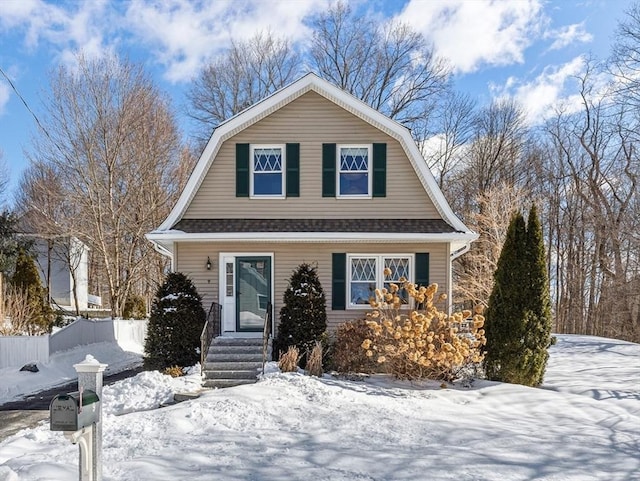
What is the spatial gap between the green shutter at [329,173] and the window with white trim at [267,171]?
1.00m

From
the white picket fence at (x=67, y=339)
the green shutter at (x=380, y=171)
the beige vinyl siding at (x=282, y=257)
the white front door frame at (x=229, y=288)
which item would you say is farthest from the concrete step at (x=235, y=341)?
the white picket fence at (x=67, y=339)

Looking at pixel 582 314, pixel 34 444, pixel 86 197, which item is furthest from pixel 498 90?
pixel 34 444

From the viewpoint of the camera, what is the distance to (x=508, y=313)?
325 inches

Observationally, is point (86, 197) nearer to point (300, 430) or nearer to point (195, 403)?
point (195, 403)

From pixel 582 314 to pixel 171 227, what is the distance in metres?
22.5

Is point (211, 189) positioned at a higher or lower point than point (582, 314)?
higher

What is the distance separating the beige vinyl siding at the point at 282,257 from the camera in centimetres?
1032

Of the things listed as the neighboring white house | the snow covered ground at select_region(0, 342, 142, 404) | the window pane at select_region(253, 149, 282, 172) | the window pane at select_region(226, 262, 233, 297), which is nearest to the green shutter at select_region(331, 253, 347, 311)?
the window pane at select_region(226, 262, 233, 297)

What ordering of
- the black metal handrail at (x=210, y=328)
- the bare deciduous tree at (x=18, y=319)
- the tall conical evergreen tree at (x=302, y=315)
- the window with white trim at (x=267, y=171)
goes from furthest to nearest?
the bare deciduous tree at (x=18, y=319) → the window with white trim at (x=267, y=171) → the tall conical evergreen tree at (x=302, y=315) → the black metal handrail at (x=210, y=328)

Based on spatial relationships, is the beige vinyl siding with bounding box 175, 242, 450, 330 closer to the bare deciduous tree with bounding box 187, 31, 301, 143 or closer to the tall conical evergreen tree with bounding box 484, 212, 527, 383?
the tall conical evergreen tree with bounding box 484, 212, 527, 383

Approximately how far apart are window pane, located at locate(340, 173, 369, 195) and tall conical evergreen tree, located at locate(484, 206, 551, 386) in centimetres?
361

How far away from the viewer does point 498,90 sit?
25.6m

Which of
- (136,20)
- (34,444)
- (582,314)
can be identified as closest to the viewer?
(34,444)

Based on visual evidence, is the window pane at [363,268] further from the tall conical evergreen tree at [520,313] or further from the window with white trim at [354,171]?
the tall conical evergreen tree at [520,313]
